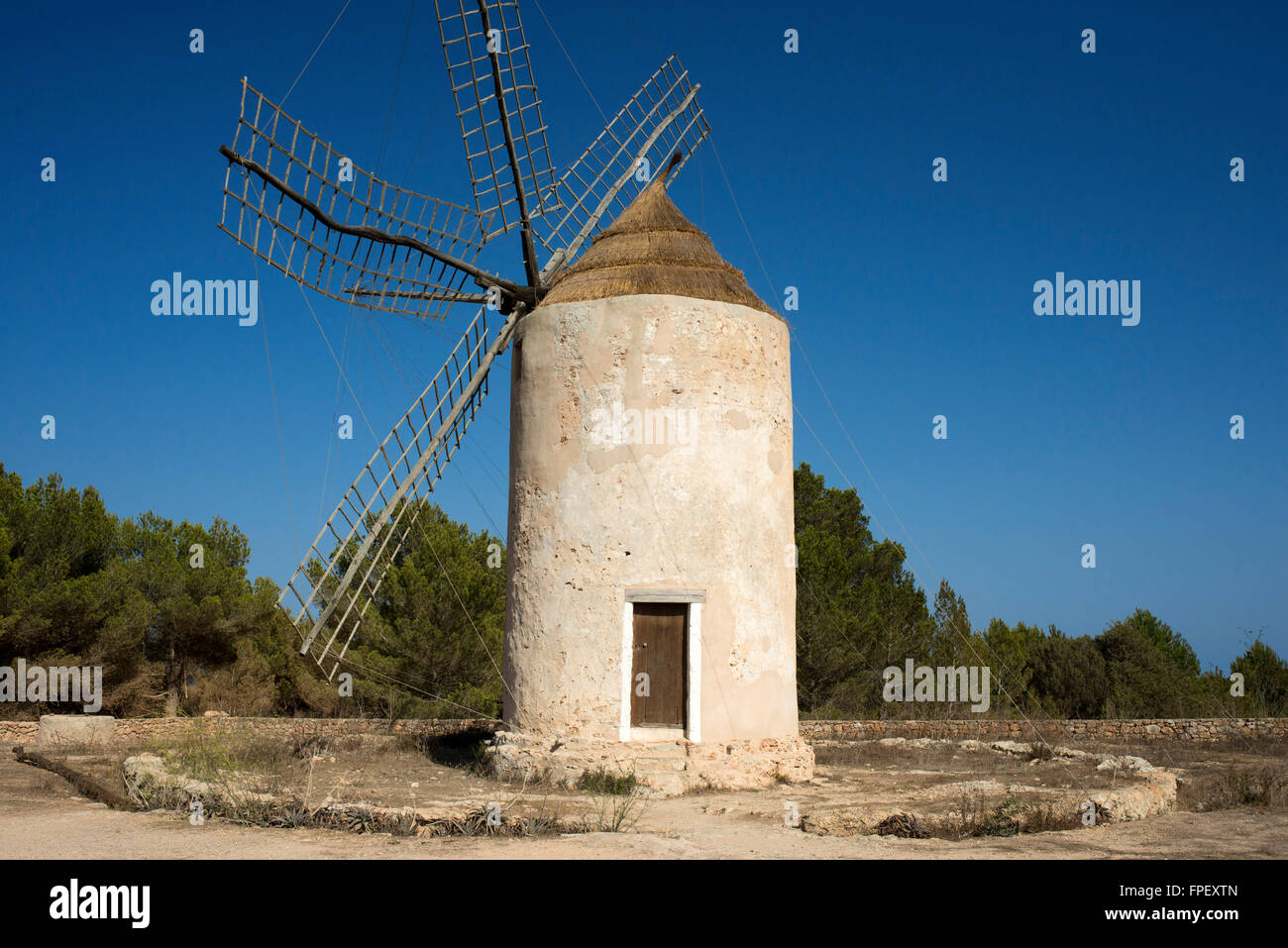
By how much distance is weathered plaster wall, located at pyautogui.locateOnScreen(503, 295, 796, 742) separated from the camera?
9.21 m

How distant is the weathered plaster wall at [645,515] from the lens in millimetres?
9211

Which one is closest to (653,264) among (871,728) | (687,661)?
(687,661)

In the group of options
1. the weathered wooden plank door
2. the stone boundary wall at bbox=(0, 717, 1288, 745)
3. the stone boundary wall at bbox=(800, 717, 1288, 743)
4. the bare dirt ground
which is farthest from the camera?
the stone boundary wall at bbox=(800, 717, 1288, 743)

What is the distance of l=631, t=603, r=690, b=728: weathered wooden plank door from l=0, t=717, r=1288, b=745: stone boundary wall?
210 inches

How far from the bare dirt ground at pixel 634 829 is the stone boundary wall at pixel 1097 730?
357cm

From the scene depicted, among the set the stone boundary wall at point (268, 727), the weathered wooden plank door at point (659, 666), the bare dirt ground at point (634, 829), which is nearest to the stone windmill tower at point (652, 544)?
the weathered wooden plank door at point (659, 666)

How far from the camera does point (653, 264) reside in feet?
33.5

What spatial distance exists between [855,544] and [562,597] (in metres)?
11.1

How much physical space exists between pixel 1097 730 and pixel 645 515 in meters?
9.24

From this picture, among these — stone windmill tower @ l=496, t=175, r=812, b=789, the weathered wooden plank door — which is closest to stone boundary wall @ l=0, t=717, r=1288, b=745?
stone windmill tower @ l=496, t=175, r=812, b=789

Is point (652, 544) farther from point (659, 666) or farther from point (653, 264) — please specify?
point (653, 264)

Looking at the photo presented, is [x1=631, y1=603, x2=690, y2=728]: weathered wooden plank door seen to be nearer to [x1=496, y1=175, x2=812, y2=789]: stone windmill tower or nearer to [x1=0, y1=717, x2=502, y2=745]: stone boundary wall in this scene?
[x1=496, y1=175, x2=812, y2=789]: stone windmill tower

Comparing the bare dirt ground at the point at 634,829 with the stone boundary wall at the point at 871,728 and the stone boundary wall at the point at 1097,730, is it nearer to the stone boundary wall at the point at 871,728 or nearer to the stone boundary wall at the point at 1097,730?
the stone boundary wall at the point at 871,728
